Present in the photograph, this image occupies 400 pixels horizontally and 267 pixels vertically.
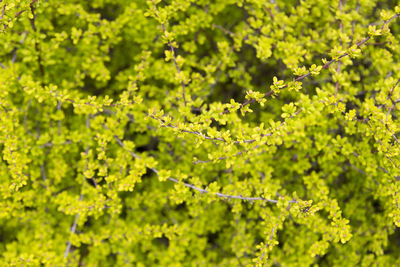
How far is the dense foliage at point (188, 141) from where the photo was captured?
3.59 metres

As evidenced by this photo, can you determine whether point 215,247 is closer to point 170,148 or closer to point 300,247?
point 300,247

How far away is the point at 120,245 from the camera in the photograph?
4.54 metres

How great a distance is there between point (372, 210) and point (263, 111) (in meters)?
2.25

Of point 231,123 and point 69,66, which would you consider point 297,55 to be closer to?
point 231,123

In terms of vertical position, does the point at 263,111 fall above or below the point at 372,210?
above

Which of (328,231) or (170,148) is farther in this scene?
(170,148)

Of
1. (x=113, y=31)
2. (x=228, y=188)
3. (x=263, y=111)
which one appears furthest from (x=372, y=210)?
(x=113, y=31)

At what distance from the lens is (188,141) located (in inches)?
164

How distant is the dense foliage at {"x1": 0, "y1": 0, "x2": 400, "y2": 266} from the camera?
3.59 m

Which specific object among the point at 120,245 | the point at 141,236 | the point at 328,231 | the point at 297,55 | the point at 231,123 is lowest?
the point at 120,245

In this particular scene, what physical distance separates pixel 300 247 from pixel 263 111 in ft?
6.80

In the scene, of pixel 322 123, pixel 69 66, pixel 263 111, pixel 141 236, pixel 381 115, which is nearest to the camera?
pixel 381 115

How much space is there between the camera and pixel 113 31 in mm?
4121

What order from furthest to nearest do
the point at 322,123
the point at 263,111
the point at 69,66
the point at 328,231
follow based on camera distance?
the point at 263,111 → the point at 69,66 → the point at 322,123 → the point at 328,231
